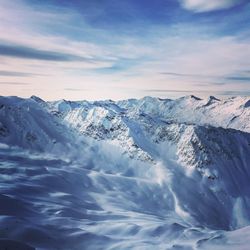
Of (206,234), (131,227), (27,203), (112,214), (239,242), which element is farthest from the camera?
(112,214)

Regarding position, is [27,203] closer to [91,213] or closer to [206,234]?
[91,213]

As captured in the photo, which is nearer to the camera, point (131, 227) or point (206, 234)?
point (206, 234)

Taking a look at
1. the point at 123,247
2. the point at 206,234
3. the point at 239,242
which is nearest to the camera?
the point at 239,242

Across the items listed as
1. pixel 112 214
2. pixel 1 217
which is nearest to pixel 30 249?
pixel 1 217

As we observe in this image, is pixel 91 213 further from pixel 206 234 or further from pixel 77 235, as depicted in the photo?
pixel 206 234

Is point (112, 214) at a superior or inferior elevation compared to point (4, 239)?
inferior

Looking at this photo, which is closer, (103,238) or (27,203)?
(103,238)

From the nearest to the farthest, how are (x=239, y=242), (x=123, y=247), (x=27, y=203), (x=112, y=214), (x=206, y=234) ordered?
(x=239, y=242) < (x=123, y=247) < (x=206, y=234) < (x=27, y=203) < (x=112, y=214)

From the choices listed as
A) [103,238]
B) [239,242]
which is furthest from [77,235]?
[239,242]

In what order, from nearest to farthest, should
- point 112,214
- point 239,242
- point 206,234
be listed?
point 239,242
point 206,234
point 112,214
